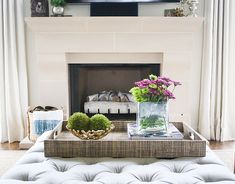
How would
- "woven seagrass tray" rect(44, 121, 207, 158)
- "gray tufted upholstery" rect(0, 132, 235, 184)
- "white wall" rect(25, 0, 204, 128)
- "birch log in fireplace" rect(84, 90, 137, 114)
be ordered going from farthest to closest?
"birch log in fireplace" rect(84, 90, 137, 114) < "white wall" rect(25, 0, 204, 128) < "woven seagrass tray" rect(44, 121, 207, 158) < "gray tufted upholstery" rect(0, 132, 235, 184)

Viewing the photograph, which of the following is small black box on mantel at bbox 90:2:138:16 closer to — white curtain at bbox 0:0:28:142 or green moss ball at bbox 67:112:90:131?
white curtain at bbox 0:0:28:142

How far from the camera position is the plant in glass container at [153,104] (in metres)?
1.79

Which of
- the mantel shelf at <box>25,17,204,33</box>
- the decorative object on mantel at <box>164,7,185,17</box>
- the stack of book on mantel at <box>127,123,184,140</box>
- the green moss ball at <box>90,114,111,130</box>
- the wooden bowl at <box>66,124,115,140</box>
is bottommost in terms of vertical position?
the stack of book on mantel at <box>127,123,184,140</box>

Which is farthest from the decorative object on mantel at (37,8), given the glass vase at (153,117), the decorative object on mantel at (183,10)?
the glass vase at (153,117)

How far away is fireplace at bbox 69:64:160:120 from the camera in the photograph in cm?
353

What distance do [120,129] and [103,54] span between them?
1489 mm

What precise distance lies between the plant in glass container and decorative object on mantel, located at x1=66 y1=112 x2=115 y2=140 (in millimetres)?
214

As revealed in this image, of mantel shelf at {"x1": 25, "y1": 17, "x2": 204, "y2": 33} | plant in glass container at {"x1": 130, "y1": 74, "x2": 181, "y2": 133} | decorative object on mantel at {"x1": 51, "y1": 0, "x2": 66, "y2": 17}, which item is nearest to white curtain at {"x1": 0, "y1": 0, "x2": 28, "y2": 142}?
mantel shelf at {"x1": 25, "y1": 17, "x2": 204, "y2": 33}

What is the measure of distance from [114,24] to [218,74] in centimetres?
125

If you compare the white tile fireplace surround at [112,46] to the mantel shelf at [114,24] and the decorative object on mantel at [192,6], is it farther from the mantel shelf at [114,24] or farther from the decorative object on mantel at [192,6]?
the decorative object on mantel at [192,6]

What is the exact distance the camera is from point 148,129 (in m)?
1.83

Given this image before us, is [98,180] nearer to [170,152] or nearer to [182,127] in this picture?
[170,152]

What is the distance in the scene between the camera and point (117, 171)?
4.66 ft

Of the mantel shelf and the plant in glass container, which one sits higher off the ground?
the mantel shelf
